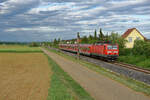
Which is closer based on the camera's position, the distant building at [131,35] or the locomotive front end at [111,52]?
the locomotive front end at [111,52]

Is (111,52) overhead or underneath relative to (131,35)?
underneath

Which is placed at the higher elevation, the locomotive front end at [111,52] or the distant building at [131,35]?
the distant building at [131,35]

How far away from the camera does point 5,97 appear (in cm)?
1114

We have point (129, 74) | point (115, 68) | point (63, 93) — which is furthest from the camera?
point (115, 68)

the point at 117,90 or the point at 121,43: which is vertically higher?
the point at 121,43

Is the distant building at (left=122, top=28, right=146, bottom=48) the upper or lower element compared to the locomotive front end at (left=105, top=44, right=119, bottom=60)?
upper

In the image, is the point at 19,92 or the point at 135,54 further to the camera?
the point at 135,54

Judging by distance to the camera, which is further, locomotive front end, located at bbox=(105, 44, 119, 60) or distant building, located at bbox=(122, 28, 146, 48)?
distant building, located at bbox=(122, 28, 146, 48)

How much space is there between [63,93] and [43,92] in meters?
1.42

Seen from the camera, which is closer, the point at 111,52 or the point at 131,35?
the point at 111,52

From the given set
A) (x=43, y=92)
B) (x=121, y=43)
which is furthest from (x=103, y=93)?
(x=121, y=43)

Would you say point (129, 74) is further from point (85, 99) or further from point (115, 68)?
point (85, 99)

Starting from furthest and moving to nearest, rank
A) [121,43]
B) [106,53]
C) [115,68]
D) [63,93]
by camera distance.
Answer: [121,43]
[106,53]
[115,68]
[63,93]

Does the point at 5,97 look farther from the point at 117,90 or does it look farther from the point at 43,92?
the point at 117,90
